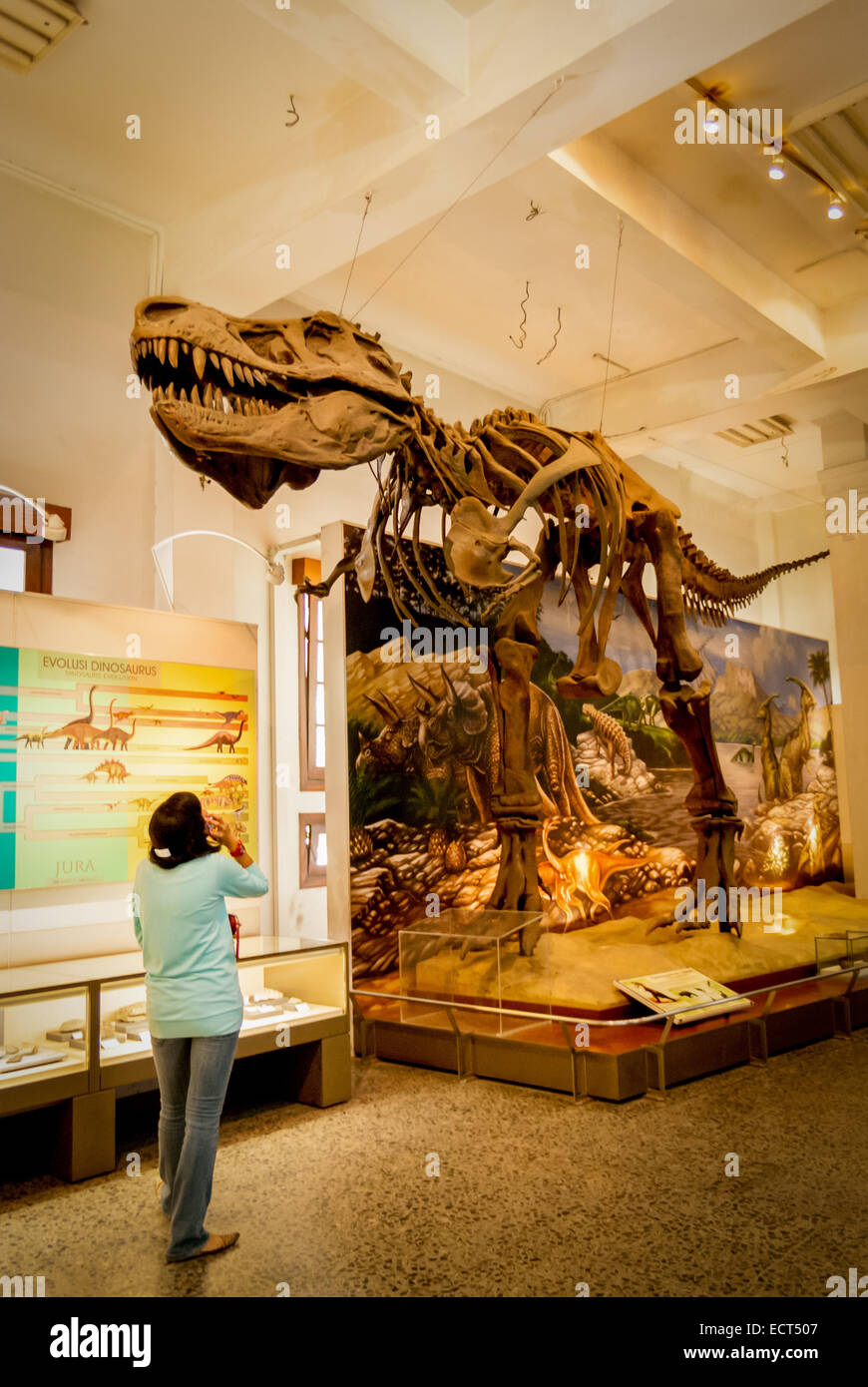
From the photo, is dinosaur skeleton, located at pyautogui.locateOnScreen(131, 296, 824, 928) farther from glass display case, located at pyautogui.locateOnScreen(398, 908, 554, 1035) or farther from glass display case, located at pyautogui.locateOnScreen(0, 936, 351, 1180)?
glass display case, located at pyautogui.locateOnScreen(0, 936, 351, 1180)

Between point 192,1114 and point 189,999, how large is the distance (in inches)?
15.6

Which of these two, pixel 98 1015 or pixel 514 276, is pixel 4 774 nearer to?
pixel 98 1015

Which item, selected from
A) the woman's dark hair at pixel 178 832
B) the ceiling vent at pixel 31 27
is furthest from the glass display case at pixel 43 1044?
the ceiling vent at pixel 31 27

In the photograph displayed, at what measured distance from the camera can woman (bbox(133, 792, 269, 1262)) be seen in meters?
3.29

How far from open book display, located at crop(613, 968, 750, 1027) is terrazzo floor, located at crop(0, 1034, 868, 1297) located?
0.41 m

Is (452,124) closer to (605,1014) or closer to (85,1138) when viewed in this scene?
(605,1014)

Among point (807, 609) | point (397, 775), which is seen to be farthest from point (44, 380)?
point (807, 609)

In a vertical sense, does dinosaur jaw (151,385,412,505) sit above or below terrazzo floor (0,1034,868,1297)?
above

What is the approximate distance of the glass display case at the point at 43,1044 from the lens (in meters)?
3.84

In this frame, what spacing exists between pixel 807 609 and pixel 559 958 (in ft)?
30.0

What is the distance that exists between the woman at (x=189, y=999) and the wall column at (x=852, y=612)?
24.5ft

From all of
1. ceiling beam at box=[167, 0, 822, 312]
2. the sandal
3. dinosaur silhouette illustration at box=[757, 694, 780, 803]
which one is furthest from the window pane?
dinosaur silhouette illustration at box=[757, 694, 780, 803]

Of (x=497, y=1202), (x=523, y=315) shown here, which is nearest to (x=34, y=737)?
(x=497, y=1202)

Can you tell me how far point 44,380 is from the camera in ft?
19.4
